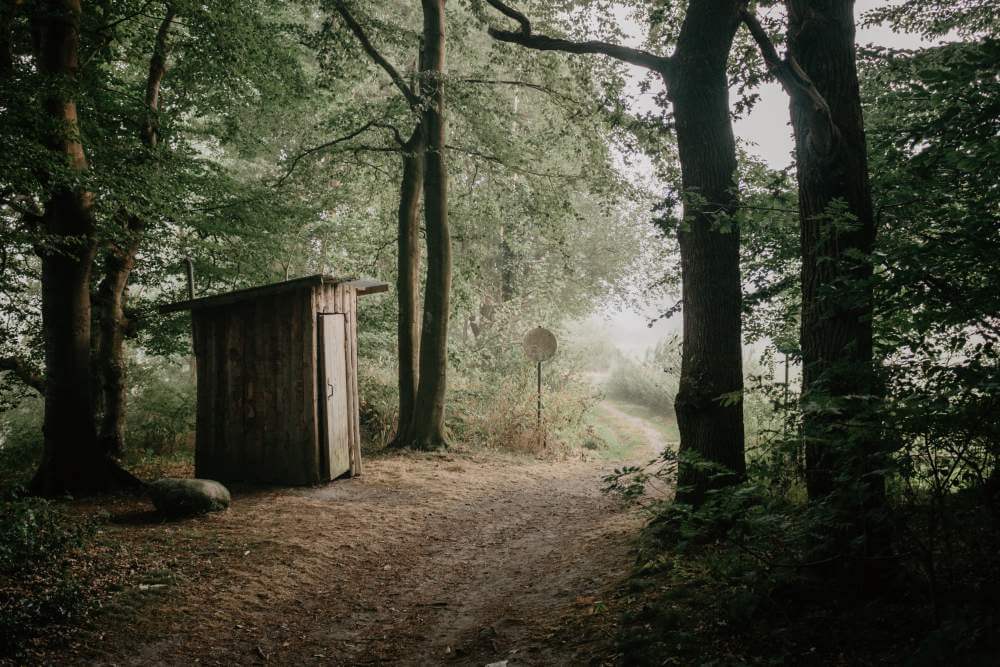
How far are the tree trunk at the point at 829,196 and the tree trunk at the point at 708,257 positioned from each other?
49.1 inches

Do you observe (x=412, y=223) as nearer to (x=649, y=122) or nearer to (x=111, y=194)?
(x=111, y=194)

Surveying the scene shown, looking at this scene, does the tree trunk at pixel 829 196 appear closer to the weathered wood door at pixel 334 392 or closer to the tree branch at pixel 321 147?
the weathered wood door at pixel 334 392

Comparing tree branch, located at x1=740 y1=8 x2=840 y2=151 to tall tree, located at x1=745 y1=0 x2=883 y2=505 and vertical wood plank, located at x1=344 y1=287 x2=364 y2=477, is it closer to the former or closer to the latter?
tall tree, located at x1=745 y1=0 x2=883 y2=505

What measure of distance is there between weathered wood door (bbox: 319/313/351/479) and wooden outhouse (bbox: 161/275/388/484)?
1cm

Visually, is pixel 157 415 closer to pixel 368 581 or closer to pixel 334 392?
pixel 334 392

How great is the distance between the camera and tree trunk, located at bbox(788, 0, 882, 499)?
3574mm

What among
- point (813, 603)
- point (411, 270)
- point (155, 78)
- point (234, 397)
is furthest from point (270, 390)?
point (813, 603)

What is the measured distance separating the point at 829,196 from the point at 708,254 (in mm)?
1690

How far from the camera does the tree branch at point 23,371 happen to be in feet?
33.3

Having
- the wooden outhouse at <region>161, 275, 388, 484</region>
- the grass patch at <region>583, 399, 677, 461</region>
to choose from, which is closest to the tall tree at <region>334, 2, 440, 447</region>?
the wooden outhouse at <region>161, 275, 388, 484</region>

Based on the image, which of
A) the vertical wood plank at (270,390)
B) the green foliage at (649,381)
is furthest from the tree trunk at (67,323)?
the green foliage at (649,381)

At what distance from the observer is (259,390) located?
345 inches

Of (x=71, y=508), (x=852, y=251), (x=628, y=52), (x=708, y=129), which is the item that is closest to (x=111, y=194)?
(x=71, y=508)

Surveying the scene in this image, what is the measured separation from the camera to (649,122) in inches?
256
